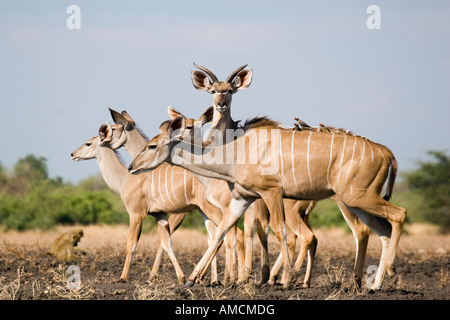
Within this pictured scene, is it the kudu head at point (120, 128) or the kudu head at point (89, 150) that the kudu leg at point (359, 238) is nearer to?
the kudu head at point (120, 128)

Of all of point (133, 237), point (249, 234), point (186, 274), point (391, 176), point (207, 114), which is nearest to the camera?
point (391, 176)

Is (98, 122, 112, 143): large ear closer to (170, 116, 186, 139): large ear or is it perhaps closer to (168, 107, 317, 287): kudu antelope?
(168, 107, 317, 287): kudu antelope

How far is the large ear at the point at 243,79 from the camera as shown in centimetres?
1015

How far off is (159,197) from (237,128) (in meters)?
2.06

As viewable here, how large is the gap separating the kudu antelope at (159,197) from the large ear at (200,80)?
1488 mm

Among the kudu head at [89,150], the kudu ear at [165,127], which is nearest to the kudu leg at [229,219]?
the kudu ear at [165,127]

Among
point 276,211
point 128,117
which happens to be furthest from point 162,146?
point 128,117

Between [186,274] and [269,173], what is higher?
[269,173]

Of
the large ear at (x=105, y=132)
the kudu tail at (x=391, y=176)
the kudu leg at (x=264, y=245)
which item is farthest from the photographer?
the large ear at (x=105, y=132)

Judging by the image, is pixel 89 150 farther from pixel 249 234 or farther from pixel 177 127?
pixel 177 127

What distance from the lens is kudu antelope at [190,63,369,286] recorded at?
973 cm

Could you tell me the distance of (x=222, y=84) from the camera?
9906 mm

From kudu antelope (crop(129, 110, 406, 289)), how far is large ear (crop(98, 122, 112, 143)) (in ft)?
9.05
